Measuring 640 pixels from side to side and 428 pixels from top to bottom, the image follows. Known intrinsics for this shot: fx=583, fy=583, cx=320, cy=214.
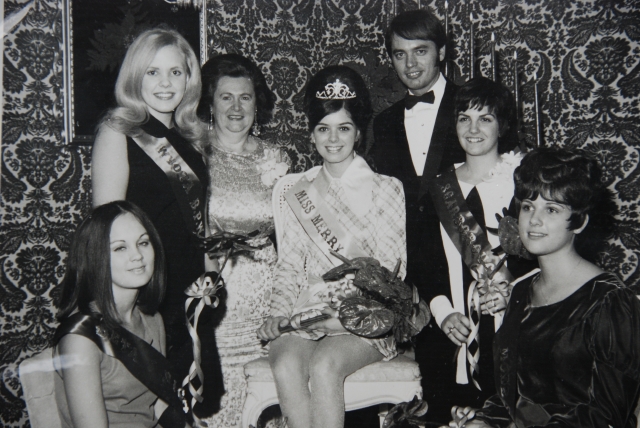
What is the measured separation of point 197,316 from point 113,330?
240 mm

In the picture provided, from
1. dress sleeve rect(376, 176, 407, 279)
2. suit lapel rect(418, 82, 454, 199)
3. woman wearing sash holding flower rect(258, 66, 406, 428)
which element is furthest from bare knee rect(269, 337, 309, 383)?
suit lapel rect(418, 82, 454, 199)

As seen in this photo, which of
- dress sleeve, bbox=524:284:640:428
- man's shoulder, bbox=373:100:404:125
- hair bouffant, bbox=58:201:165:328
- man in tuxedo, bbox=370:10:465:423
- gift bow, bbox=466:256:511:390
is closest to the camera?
dress sleeve, bbox=524:284:640:428

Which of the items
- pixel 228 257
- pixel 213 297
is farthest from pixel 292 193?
pixel 213 297

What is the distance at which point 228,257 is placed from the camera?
1.60 m

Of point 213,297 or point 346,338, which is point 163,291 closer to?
point 213,297

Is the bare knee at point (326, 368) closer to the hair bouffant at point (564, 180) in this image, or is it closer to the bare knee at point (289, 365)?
the bare knee at point (289, 365)

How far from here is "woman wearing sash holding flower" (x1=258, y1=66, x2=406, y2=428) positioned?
1.53 m

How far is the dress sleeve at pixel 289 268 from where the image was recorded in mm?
1591

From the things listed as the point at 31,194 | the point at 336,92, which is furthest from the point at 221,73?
the point at 31,194

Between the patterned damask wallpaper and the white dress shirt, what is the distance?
5.4 inches

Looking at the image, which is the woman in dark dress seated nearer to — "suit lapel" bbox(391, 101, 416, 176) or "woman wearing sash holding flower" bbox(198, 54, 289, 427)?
"suit lapel" bbox(391, 101, 416, 176)

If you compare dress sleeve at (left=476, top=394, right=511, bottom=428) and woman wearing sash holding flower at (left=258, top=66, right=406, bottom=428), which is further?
woman wearing sash holding flower at (left=258, top=66, right=406, bottom=428)

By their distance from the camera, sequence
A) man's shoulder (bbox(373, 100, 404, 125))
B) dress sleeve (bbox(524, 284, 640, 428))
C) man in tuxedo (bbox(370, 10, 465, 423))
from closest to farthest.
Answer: dress sleeve (bbox(524, 284, 640, 428))
man in tuxedo (bbox(370, 10, 465, 423))
man's shoulder (bbox(373, 100, 404, 125))

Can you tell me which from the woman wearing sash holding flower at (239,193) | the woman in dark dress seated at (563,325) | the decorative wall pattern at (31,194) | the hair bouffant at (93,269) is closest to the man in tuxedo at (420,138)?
the woman in dark dress seated at (563,325)
